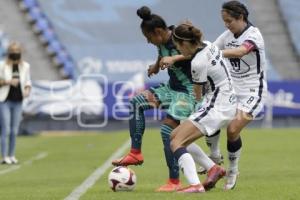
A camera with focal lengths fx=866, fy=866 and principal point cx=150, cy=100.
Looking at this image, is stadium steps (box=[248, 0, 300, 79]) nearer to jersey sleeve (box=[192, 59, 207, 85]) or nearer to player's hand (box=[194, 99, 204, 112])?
player's hand (box=[194, 99, 204, 112])

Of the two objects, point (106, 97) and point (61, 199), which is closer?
point (61, 199)

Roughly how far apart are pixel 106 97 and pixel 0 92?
12514 millimetres

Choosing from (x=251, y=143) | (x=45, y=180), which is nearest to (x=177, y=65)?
(x=45, y=180)

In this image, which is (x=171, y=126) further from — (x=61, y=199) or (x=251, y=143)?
(x=251, y=143)

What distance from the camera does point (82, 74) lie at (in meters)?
31.7

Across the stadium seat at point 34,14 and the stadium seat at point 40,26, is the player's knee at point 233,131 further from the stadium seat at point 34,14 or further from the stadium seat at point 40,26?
the stadium seat at point 34,14

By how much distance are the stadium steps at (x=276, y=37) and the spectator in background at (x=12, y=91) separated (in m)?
17.8

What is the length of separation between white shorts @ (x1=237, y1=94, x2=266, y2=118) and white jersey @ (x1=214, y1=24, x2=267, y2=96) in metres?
0.05

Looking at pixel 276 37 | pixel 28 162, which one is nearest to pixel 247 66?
pixel 28 162

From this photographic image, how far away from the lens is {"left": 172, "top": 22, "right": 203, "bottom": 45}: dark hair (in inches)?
348

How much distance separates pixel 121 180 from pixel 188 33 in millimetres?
1972


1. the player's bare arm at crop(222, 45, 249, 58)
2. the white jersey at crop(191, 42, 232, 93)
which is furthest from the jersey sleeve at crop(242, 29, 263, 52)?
the white jersey at crop(191, 42, 232, 93)

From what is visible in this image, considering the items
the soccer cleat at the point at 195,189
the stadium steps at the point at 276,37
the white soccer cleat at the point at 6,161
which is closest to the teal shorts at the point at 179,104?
the soccer cleat at the point at 195,189

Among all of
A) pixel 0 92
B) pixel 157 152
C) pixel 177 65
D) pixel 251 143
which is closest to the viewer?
pixel 177 65
